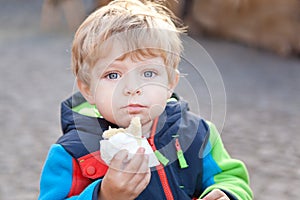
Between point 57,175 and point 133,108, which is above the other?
point 133,108

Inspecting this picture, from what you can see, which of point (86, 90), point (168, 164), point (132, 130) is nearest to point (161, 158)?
Answer: point (168, 164)

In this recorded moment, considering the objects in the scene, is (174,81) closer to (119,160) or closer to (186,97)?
(186,97)

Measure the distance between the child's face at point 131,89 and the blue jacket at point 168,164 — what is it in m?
0.11

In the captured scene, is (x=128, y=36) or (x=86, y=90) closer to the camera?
(x=128, y=36)

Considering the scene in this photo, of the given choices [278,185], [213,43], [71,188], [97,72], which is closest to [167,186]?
[71,188]

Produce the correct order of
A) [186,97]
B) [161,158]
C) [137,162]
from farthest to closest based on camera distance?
[186,97], [161,158], [137,162]

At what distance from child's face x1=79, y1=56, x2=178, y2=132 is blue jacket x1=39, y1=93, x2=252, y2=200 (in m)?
0.11

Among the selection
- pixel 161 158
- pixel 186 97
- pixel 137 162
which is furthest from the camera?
pixel 186 97

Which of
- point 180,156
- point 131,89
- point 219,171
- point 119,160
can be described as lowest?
point 219,171

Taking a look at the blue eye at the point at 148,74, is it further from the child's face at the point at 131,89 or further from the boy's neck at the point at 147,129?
the boy's neck at the point at 147,129

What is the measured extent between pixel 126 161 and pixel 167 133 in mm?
264

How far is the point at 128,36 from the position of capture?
5.20 ft

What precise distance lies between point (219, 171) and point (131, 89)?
457 millimetres

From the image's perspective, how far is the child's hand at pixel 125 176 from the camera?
150cm
